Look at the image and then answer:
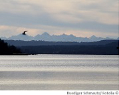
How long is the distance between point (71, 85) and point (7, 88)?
7.97m

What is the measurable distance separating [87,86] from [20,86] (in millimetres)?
7586

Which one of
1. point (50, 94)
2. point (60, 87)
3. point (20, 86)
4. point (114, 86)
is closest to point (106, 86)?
point (114, 86)

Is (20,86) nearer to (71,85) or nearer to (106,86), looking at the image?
(71,85)

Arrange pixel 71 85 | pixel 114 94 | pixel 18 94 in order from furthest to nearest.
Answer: pixel 71 85
pixel 18 94
pixel 114 94

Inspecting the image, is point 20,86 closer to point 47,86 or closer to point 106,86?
point 47,86

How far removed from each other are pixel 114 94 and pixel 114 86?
17394 mm

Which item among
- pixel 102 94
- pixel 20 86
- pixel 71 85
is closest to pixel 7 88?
pixel 20 86

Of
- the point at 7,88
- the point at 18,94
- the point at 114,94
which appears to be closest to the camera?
the point at 114,94

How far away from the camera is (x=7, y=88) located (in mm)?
55344

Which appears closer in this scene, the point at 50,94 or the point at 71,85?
the point at 50,94

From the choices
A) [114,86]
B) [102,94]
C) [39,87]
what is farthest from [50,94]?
[114,86]

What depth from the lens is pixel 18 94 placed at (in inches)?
1741

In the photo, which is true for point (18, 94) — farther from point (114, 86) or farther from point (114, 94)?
point (114, 86)

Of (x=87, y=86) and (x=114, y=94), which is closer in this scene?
(x=114, y=94)
